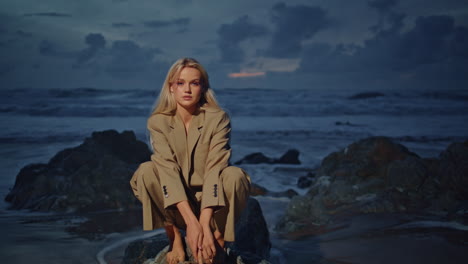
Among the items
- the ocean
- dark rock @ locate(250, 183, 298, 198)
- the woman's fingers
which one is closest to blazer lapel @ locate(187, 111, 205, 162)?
the woman's fingers

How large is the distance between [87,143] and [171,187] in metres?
4.60

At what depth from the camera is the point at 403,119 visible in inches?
728

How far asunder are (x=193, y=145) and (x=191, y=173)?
0.51ft

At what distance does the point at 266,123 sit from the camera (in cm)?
1672

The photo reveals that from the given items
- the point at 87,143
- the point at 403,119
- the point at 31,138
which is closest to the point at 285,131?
the point at 403,119

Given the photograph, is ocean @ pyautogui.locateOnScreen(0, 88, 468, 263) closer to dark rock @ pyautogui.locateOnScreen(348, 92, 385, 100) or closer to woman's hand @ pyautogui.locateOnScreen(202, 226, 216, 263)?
dark rock @ pyautogui.locateOnScreen(348, 92, 385, 100)

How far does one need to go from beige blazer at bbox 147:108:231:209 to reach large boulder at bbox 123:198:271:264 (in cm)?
58

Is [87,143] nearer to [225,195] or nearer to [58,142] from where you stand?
[225,195]

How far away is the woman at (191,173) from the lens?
77.4 inches

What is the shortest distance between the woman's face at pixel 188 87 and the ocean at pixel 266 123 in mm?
2088

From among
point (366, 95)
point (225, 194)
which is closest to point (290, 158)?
point (225, 194)

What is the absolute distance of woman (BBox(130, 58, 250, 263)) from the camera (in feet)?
6.45

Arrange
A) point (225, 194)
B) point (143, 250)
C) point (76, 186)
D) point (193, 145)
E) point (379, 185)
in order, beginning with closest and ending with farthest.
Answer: point (225, 194), point (193, 145), point (143, 250), point (76, 186), point (379, 185)

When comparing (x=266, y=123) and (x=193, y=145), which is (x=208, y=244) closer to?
(x=193, y=145)
